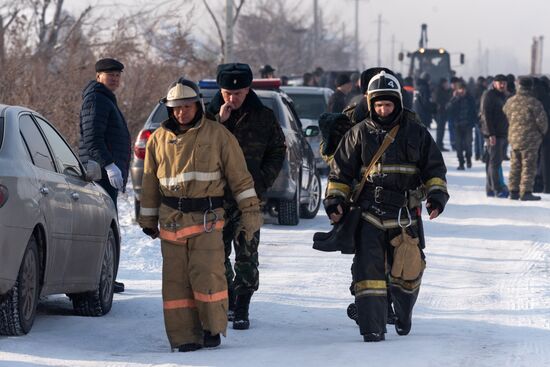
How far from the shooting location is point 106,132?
11.2 metres

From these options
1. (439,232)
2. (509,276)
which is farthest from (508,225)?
(509,276)

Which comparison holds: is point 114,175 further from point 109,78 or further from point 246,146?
point 246,146

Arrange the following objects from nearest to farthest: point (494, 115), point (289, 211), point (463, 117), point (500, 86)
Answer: point (289, 211) → point (494, 115) → point (500, 86) → point (463, 117)

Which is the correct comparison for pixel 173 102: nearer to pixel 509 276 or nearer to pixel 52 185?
pixel 52 185

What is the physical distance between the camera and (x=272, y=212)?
1758 centimetres

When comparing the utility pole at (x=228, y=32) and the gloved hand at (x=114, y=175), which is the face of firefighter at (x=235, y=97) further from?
the utility pole at (x=228, y=32)

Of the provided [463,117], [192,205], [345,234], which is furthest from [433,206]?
[463,117]

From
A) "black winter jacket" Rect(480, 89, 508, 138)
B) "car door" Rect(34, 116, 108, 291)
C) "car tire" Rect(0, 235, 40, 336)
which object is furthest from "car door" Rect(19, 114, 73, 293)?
"black winter jacket" Rect(480, 89, 508, 138)

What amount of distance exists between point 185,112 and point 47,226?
1.16 meters

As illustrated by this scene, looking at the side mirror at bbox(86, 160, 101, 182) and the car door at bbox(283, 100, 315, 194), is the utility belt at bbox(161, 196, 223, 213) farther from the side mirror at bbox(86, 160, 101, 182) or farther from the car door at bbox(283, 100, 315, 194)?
the car door at bbox(283, 100, 315, 194)

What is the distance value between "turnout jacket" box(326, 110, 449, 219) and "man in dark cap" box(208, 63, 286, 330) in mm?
783

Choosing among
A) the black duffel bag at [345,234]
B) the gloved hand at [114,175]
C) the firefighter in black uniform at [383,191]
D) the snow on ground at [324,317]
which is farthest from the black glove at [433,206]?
the gloved hand at [114,175]

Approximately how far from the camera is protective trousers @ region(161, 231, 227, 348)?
27.5 feet

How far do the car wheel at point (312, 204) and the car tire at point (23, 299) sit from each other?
928cm
